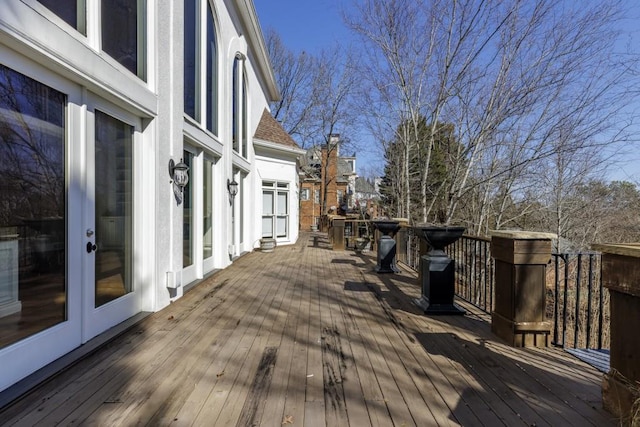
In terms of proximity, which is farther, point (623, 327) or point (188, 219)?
point (188, 219)

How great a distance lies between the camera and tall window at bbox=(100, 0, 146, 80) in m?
3.32

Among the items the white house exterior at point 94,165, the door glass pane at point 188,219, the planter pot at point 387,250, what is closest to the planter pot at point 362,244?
the planter pot at point 387,250

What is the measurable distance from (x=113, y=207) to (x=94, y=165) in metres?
0.53

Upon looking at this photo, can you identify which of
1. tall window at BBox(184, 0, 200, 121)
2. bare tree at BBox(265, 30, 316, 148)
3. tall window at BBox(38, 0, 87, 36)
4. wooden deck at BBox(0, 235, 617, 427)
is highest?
bare tree at BBox(265, 30, 316, 148)

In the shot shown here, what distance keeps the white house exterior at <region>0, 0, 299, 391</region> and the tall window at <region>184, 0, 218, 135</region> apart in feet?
0.10

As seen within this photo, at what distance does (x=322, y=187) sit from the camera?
83.5ft

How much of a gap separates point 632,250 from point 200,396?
2.70 metres

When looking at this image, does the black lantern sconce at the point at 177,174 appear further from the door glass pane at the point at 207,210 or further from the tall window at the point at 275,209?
the tall window at the point at 275,209

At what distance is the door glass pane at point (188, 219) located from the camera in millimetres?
5211

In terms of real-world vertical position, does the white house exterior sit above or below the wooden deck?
above

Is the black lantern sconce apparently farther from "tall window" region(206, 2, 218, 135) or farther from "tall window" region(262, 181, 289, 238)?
"tall window" region(262, 181, 289, 238)

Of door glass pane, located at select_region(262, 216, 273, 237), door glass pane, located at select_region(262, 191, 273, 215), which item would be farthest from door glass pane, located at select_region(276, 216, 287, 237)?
door glass pane, located at select_region(262, 191, 273, 215)

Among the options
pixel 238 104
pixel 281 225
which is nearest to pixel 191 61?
pixel 238 104

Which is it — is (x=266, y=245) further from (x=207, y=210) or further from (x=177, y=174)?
(x=177, y=174)
